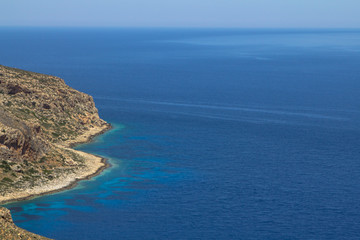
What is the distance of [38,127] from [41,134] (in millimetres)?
2379

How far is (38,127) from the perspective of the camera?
403 feet

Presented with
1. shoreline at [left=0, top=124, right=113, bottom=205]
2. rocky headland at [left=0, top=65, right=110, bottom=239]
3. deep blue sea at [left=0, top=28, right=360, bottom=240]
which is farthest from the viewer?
rocky headland at [left=0, top=65, right=110, bottom=239]

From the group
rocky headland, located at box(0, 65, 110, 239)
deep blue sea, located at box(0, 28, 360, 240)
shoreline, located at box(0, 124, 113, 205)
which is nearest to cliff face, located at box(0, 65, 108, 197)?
rocky headland, located at box(0, 65, 110, 239)

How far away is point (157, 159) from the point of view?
405 ft

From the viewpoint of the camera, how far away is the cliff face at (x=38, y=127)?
106188mm

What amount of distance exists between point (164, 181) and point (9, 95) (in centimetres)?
5304

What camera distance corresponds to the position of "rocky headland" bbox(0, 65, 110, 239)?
104 m

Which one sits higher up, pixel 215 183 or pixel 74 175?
pixel 215 183

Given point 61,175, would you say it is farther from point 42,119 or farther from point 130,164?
point 42,119

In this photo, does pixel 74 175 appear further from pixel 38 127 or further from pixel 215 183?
pixel 215 183

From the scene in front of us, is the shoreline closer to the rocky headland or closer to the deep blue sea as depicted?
the rocky headland

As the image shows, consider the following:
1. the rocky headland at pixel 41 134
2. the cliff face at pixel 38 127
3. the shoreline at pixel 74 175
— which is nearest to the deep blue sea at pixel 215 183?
the shoreline at pixel 74 175

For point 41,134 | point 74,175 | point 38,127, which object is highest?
point 38,127

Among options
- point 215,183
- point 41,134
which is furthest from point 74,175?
point 215,183
